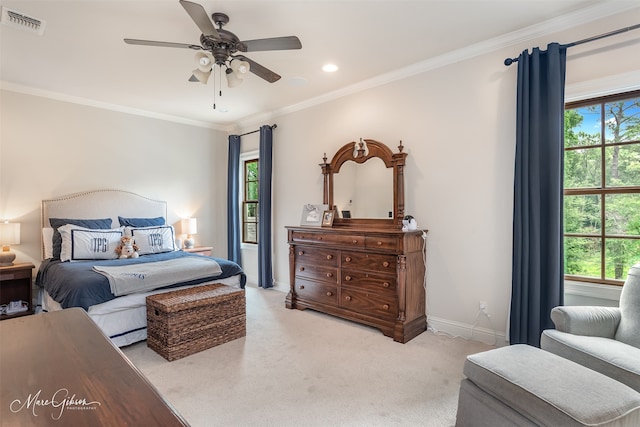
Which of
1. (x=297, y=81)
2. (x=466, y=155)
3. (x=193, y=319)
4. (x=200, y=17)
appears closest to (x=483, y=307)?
(x=466, y=155)

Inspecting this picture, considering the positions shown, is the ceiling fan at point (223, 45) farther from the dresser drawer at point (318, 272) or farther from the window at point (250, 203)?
the window at point (250, 203)

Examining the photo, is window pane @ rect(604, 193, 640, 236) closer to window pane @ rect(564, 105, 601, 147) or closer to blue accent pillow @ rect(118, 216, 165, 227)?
window pane @ rect(564, 105, 601, 147)

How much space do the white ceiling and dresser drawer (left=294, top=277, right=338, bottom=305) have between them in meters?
2.37

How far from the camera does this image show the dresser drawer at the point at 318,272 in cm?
369

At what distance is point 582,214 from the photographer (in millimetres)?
2697

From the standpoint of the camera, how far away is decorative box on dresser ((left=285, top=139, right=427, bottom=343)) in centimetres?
314

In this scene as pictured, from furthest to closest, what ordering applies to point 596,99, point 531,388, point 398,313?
point 398,313 < point 596,99 < point 531,388

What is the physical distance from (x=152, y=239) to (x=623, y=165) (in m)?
4.90

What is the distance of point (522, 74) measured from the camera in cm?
267

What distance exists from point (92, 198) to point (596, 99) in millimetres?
5595

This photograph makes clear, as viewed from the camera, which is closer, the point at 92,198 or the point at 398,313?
the point at 398,313

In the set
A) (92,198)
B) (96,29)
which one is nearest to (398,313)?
(96,29)

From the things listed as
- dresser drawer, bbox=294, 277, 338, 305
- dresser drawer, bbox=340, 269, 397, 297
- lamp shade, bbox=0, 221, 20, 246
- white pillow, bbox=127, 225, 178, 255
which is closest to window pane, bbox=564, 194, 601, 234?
dresser drawer, bbox=340, 269, 397, 297

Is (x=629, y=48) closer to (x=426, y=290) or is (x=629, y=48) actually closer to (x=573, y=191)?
(x=573, y=191)
